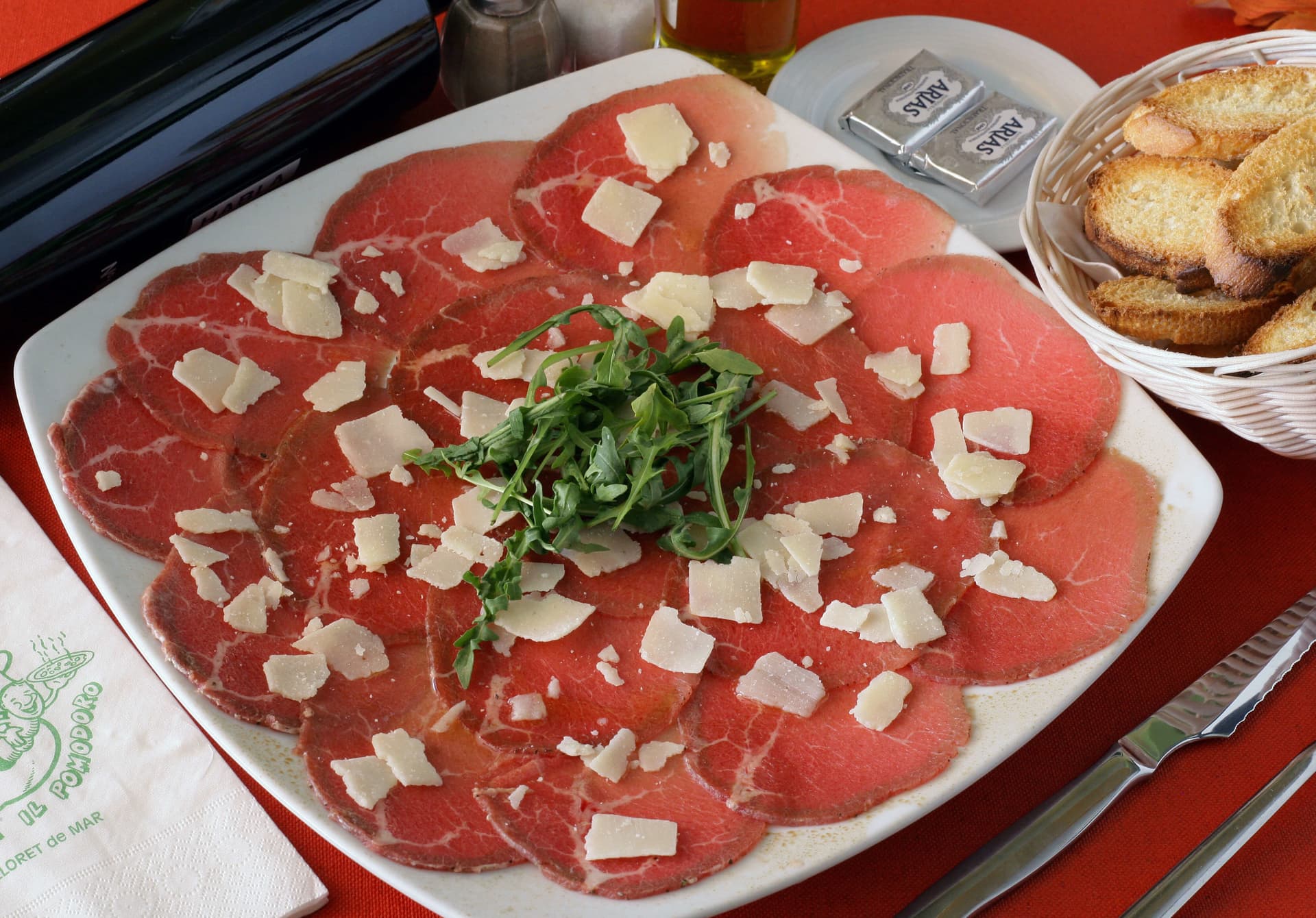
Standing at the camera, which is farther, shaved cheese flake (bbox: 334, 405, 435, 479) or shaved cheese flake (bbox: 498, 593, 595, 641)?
shaved cheese flake (bbox: 334, 405, 435, 479)

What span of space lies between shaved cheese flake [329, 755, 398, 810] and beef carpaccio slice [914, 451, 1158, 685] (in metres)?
0.67

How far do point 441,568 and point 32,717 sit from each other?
0.56 metres

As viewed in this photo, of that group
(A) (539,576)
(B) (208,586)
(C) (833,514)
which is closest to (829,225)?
(C) (833,514)

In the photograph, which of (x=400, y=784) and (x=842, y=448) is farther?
(x=842, y=448)

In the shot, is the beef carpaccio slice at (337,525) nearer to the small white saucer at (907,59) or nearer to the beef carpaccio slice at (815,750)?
the beef carpaccio slice at (815,750)

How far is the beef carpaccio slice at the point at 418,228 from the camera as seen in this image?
5.96 ft

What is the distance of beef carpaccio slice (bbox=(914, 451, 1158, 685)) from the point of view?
58.5 inches

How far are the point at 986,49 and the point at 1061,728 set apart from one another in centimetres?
139

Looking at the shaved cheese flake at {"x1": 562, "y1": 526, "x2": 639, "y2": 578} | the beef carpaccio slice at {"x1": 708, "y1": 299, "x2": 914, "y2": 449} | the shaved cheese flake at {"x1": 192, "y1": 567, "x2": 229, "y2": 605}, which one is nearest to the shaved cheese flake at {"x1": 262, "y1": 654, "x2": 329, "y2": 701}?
the shaved cheese flake at {"x1": 192, "y1": 567, "x2": 229, "y2": 605}

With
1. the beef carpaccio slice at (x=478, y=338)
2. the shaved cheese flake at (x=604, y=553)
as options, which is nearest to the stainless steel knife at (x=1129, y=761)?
the shaved cheese flake at (x=604, y=553)

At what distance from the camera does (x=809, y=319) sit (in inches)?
71.3

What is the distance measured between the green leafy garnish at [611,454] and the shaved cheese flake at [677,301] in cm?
8

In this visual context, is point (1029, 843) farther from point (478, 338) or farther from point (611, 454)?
point (478, 338)

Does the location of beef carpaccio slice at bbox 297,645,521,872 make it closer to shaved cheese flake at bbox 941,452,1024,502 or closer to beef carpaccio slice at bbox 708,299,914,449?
beef carpaccio slice at bbox 708,299,914,449
